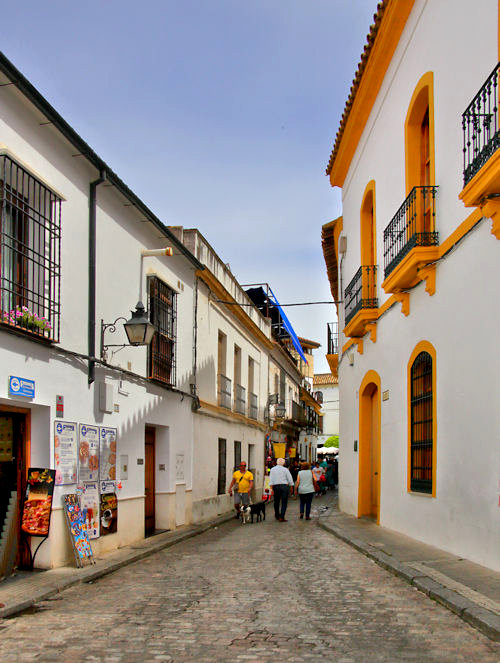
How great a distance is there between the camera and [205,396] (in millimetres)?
16938

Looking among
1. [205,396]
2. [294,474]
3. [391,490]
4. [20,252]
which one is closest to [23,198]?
[20,252]

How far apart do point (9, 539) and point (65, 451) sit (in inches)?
55.7

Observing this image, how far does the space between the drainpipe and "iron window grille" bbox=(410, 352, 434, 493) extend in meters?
4.68

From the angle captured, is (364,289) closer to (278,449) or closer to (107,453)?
(107,453)

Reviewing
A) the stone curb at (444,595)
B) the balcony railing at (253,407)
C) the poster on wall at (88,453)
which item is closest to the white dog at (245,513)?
the balcony railing at (253,407)

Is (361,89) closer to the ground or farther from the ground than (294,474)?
farther from the ground

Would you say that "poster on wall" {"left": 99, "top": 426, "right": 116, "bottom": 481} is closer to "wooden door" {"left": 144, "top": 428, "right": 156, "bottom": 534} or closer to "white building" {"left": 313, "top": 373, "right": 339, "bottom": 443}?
"wooden door" {"left": 144, "top": 428, "right": 156, "bottom": 534}

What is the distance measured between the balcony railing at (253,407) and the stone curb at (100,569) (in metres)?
8.59

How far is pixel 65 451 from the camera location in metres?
9.22

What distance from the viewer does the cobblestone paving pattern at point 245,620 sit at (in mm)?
5086

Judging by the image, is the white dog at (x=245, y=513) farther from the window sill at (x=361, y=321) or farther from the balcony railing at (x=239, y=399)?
the window sill at (x=361, y=321)

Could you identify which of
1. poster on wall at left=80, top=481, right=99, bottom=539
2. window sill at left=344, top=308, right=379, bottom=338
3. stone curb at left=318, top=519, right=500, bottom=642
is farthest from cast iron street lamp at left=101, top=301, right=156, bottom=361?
window sill at left=344, top=308, right=379, bottom=338

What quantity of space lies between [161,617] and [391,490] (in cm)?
686

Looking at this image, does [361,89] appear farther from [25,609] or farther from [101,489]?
[25,609]
